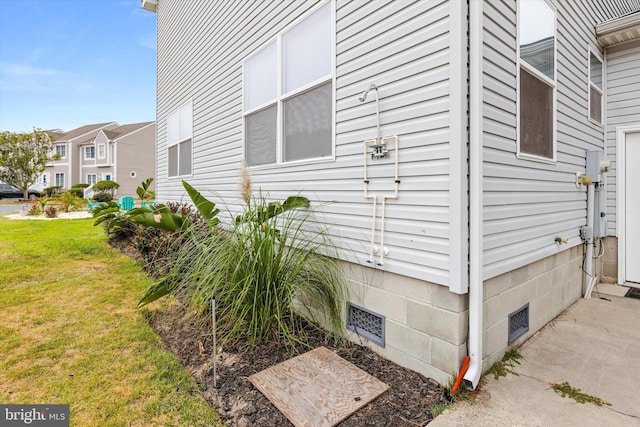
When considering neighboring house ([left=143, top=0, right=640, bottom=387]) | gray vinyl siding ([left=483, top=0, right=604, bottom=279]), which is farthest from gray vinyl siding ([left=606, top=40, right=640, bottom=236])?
gray vinyl siding ([left=483, top=0, right=604, bottom=279])

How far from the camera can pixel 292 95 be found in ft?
12.4

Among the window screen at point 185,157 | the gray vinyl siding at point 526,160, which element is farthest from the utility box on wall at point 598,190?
the window screen at point 185,157

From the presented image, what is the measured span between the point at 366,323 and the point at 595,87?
14.6 ft

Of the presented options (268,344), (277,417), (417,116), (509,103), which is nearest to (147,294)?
(268,344)

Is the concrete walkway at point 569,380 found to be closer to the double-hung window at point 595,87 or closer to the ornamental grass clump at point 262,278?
the ornamental grass clump at point 262,278

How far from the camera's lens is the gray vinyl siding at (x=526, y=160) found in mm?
2377

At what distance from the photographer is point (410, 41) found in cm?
241

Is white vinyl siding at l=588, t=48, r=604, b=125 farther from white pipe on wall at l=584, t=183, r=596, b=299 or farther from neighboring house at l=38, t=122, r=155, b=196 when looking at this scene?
neighboring house at l=38, t=122, r=155, b=196

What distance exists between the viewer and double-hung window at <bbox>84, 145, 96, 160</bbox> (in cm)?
3123

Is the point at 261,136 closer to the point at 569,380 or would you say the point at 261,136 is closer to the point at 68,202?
the point at 569,380

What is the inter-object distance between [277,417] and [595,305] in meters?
3.93

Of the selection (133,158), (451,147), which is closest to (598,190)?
(451,147)

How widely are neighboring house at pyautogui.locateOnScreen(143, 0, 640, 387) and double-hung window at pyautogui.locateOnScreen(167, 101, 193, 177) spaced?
2.71m

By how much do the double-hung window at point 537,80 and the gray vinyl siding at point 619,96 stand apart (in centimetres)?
214
